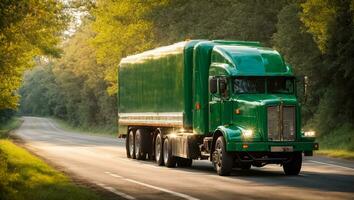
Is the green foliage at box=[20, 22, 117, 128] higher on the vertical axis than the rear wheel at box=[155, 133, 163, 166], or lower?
higher

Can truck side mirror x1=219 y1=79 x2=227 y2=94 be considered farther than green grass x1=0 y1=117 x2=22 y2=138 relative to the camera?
No

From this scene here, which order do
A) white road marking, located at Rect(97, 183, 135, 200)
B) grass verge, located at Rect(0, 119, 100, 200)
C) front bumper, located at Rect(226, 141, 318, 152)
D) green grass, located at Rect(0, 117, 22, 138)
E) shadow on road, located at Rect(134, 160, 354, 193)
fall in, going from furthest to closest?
green grass, located at Rect(0, 117, 22, 138) → front bumper, located at Rect(226, 141, 318, 152) → shadow on road, located at Rect(134, 160, 354, 193) → white road marking, located at Rect(97, 183, 135, 200) → grass verge, located at Rect(0, 119, 100, 200)

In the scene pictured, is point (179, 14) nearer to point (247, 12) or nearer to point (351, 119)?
point (247, 12)

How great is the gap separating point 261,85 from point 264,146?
2.00 metres

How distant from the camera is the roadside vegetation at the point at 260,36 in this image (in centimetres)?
3950

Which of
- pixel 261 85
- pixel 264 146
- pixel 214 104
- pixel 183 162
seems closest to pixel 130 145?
pixel 183 162

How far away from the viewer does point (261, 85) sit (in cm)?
2455

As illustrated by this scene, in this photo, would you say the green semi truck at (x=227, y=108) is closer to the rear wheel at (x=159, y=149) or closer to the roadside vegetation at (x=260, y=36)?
the rear wheel at (x=159, y=149)

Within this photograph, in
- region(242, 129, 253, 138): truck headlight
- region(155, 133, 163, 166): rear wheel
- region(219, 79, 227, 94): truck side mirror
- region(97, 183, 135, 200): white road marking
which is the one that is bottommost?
region(97, 183, 135, 200): white road marking

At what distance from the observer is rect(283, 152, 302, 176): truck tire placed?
79.7ft

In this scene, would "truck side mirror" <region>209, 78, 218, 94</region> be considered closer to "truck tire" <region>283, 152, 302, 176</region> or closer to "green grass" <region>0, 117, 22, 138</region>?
"truck tire" <region>283, 152, 302, 176</region>

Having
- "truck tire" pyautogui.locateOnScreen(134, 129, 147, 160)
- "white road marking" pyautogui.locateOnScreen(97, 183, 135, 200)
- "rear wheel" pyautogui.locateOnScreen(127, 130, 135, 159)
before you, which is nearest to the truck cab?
"white road marking" pyautogui.locateOnScreen(97, 183, 135, 200)

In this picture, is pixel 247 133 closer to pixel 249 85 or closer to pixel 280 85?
pixel 249 85

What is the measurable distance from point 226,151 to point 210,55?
3614mm
